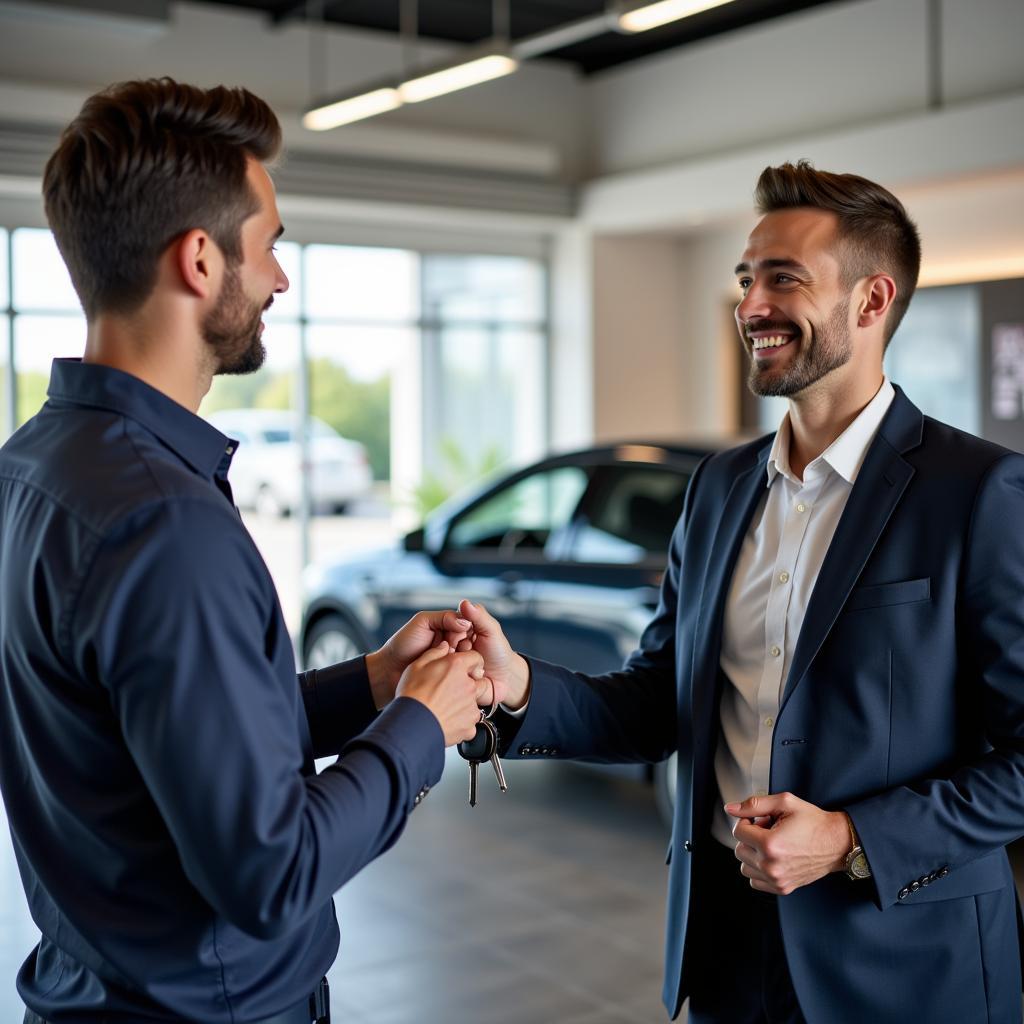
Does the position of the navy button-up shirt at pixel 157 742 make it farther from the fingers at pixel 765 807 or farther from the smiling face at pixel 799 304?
the smiling face at pixel 799 304

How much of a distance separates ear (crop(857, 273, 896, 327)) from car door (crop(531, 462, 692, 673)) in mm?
2885

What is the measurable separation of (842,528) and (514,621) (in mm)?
3649

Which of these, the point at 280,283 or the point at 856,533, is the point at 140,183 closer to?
the point at 280,283

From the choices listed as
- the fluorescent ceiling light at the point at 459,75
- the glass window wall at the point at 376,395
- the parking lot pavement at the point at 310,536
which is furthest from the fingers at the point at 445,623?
the parking lot pavement at the point at 310,536

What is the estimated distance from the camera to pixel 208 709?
48.4 inches

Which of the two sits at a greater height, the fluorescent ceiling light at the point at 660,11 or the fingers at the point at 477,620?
the fluorescent ceiling light at the point at 660,11

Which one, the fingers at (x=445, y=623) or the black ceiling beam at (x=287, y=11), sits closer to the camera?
the fingers at (x=445, y=623)

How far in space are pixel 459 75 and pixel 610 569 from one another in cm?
364

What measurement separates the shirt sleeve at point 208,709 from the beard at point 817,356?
97cm

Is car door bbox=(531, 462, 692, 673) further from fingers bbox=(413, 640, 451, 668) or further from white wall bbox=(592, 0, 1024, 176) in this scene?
white wall bbox=(592, 0, 1024, 176)

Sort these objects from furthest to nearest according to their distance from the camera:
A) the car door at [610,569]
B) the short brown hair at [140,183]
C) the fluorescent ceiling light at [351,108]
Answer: the fluorescent ceiling light at [351,108]
the car door at [610,569]
the short brown hair at [140,183]

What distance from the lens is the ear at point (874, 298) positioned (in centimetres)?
200

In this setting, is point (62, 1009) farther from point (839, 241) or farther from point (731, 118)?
point (731, 118)

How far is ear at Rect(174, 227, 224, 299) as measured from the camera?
54.9 inches
